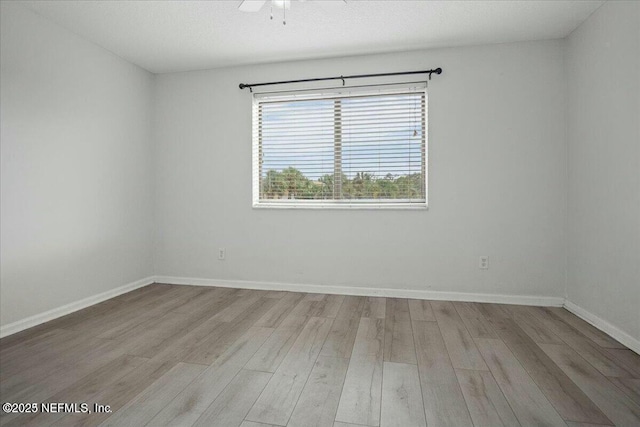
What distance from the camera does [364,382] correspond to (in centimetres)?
184

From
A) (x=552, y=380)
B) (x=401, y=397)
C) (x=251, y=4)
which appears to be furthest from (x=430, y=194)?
(x=251, y=4)

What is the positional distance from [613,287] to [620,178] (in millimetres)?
791

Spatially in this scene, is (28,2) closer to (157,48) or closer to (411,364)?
(157,48)

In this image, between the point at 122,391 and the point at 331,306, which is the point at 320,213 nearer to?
the point at 331,306

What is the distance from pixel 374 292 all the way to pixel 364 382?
175 centimetres

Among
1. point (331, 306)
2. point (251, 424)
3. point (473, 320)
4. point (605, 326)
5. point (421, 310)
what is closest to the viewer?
point (251, 424)

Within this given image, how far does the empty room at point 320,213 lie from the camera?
183 centimetres

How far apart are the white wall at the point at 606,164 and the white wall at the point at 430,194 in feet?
0.67

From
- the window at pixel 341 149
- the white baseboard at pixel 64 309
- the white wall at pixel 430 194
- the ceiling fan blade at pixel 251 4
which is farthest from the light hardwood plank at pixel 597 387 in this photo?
the white baseboard at pixel 64 309

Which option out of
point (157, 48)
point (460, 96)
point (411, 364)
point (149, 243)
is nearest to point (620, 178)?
point (460, 96)

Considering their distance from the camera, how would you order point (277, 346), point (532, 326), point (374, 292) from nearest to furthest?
point (277, 346), point (532, 326), point (374, 292)

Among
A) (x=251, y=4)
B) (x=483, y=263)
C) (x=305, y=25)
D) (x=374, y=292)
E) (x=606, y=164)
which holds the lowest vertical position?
(x=374, y=292)

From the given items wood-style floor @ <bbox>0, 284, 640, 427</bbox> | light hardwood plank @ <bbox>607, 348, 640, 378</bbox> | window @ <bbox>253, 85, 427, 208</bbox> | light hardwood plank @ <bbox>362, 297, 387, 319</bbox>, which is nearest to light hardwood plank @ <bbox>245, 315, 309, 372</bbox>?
wood-style floor @ <bbox>0, 284, 640, 427</bbox>

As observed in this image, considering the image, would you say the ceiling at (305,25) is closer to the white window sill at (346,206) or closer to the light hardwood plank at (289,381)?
the white window sill at (346,206)
